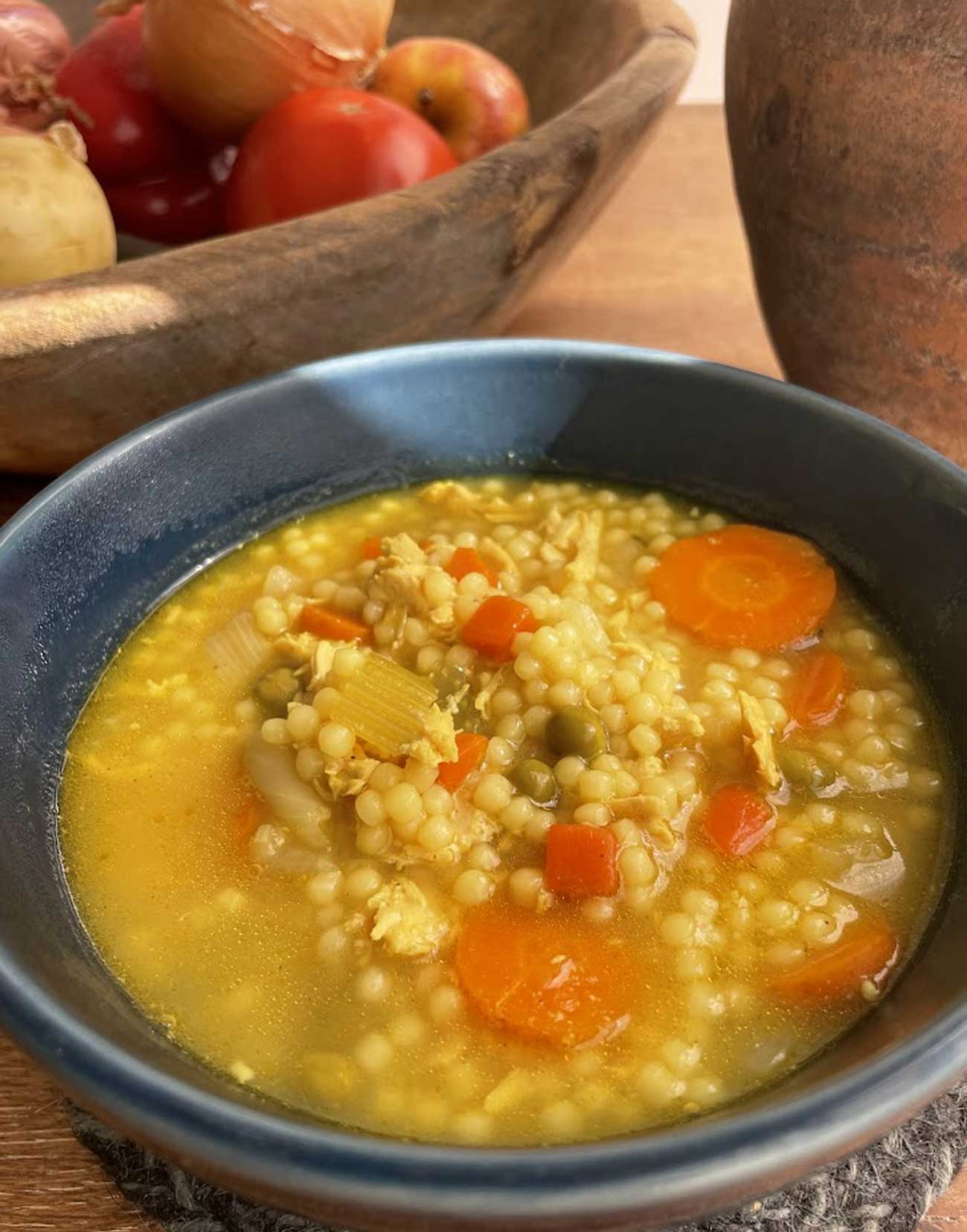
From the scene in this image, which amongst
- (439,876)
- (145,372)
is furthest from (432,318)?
(439,876)

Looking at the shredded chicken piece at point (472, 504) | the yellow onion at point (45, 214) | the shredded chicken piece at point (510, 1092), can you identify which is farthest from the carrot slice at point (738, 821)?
the yellow onion at point (45, 214)

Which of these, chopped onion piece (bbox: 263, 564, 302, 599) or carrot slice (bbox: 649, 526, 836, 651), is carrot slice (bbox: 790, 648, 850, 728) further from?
chopped onion piece (bbox: 263, 564, 302, 599)

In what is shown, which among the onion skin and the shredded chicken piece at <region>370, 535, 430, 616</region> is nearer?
the shredded chicken piece at <region>370, 535, 430, 616</region>

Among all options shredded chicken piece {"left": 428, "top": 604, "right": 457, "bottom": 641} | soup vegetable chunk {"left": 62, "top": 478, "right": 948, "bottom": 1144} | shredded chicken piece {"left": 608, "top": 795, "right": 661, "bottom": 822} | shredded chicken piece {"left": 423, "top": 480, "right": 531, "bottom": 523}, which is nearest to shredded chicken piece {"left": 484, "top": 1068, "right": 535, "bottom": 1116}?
soup vegetable chunk {"left": 62, "top": 478, "right": 948, "bottom": 1144}

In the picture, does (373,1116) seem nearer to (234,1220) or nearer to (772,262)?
(234,1220)

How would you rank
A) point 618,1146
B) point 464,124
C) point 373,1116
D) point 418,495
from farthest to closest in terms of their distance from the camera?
point 464,124, point 418,495, point 373,1116, point 618,1146

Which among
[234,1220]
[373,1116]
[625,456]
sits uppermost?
[625,456]

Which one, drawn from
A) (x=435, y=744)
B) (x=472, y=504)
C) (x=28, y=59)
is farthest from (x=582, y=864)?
(x=28, y=59)
